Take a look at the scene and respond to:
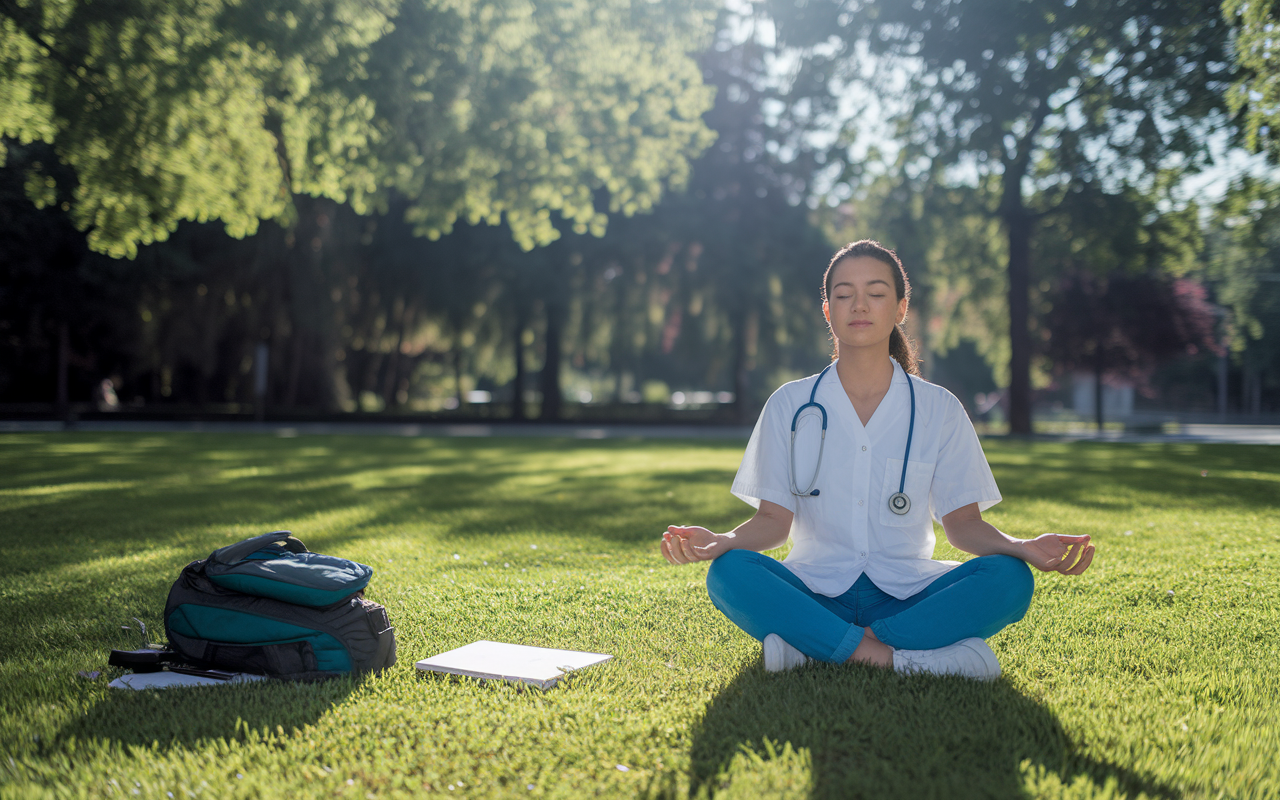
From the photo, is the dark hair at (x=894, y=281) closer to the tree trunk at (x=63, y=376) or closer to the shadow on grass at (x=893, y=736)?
the shadow on grass at (x=893, y=736)

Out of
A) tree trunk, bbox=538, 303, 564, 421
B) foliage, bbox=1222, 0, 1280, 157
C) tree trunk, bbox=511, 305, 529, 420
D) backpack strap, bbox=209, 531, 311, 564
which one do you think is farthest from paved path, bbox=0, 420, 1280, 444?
backpack strap, bbox=209, 531, 311, 564

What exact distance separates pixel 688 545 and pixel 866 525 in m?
0.67

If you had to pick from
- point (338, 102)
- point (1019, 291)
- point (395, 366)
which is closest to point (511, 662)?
point (338, 102)

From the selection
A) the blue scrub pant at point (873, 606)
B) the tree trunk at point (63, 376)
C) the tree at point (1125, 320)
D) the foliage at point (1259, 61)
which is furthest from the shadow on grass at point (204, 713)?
the tree at point (1125, 320)

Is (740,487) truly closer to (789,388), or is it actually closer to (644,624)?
(789,388)

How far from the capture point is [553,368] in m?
28.6

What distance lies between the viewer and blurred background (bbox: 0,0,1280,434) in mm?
10625

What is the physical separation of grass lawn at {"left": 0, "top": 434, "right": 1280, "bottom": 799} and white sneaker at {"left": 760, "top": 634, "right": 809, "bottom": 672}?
0.06 metres

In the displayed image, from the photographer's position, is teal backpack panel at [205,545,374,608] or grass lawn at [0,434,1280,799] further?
teal backpack panel at [205,545,374,608]

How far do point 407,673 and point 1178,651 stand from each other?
3040mm

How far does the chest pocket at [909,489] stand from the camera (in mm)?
A: 3195

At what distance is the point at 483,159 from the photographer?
1303 cm

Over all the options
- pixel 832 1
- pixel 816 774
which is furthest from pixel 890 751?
pixel 832 1

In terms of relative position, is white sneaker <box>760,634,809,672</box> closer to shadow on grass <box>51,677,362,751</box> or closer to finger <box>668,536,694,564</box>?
finger <box>668,536,694,564</box>
